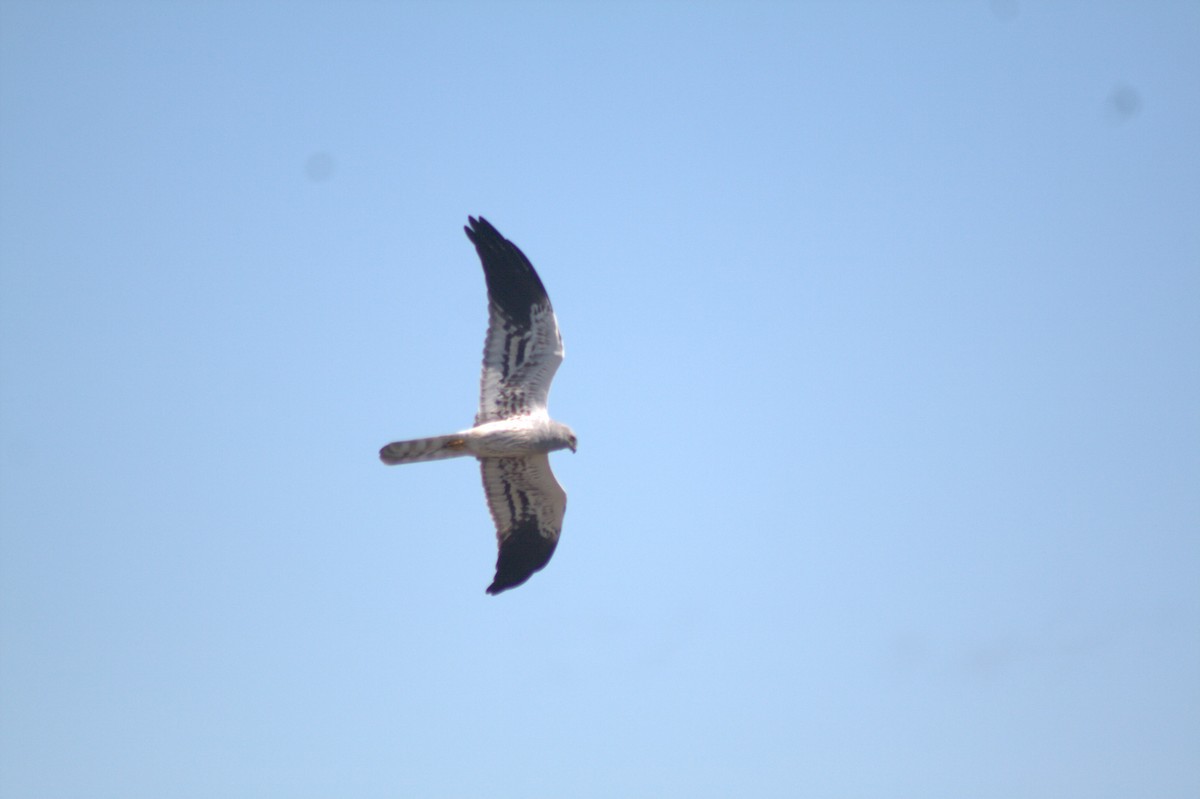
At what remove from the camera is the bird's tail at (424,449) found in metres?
18.0

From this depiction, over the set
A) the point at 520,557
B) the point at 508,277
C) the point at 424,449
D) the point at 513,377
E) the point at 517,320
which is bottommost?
the point at 520,557

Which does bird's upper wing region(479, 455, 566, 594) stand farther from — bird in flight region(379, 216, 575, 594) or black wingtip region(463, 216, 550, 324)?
black wingtip region(463, 216, 550, 324)

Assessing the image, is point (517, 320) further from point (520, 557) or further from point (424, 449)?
point (520, 557)

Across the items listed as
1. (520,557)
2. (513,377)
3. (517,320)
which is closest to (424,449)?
(513,377)

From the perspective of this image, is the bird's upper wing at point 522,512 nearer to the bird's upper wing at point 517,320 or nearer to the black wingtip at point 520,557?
the black wingtip at point 520,557

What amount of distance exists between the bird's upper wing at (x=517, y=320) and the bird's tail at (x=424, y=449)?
3.60 ft

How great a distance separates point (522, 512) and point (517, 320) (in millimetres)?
3131

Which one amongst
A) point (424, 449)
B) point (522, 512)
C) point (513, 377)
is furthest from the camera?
point (522, 512)

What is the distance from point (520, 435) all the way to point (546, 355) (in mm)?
1341

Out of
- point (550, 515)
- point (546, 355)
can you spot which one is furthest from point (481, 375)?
point (550, 515)

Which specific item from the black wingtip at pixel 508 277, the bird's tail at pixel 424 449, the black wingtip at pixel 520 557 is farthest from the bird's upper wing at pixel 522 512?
the black wingtip at pixel 508 277

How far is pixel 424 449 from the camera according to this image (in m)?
18.3

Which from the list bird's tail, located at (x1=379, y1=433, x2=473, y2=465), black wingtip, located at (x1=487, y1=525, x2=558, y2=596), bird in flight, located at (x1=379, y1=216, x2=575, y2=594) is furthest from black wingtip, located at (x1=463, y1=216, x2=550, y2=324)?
black wingtip, located at (x1=487, y1=525, x2=558, y2=596)

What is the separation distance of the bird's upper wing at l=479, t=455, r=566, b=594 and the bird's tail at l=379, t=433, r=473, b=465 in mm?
1090
